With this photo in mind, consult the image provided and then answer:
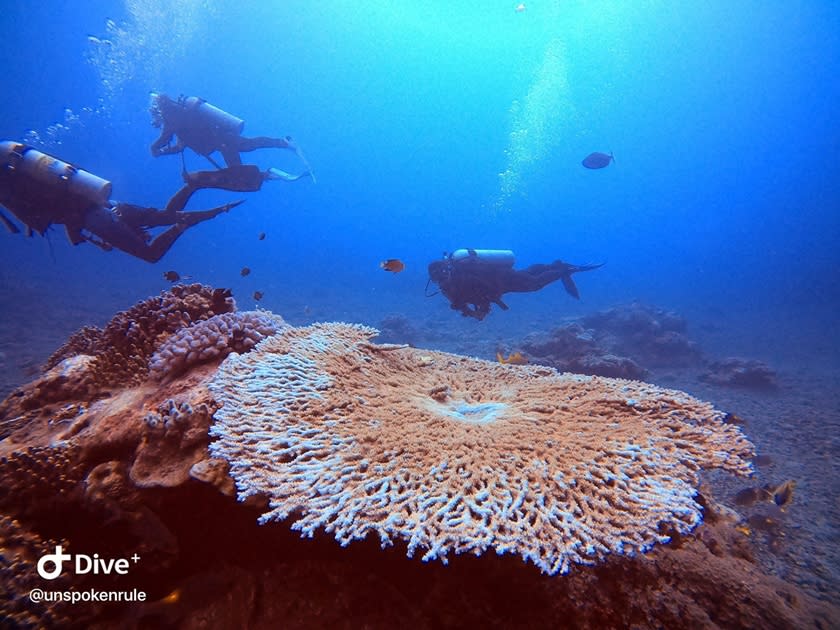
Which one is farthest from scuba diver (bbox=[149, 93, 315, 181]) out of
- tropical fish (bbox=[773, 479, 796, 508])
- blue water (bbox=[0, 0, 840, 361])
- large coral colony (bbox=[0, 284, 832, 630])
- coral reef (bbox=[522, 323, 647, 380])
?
tropical fish (bbox=[773, 479, 796, 508])

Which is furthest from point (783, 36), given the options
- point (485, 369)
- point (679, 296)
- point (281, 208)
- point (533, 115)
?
point (281, 208)

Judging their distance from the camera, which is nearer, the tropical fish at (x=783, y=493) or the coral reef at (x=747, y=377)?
the tropical fish at (x=783, y=493)

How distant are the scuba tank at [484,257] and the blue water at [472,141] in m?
11.1

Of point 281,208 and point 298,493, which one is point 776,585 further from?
point 281,208

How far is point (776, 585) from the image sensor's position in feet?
8.54

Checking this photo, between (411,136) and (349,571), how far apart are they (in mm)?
152045

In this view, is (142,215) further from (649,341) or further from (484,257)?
(649,341)

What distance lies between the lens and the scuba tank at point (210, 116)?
11703 millimetres

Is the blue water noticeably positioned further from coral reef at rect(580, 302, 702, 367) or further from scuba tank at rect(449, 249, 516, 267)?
scuba tank at rect(449, 249, 516, 267)

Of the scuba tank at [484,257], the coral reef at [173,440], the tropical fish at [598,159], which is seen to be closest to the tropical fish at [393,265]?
the scuba tank at [484,257]

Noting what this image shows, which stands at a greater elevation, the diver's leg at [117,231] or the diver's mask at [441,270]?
the diver's mask at [441,270]

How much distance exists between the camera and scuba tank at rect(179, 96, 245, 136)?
38.4ft

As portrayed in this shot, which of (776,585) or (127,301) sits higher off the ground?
(127,301)

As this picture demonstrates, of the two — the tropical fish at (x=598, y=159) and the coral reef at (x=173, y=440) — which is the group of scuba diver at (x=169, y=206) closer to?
the tropical fish at (x=598, y=159)
